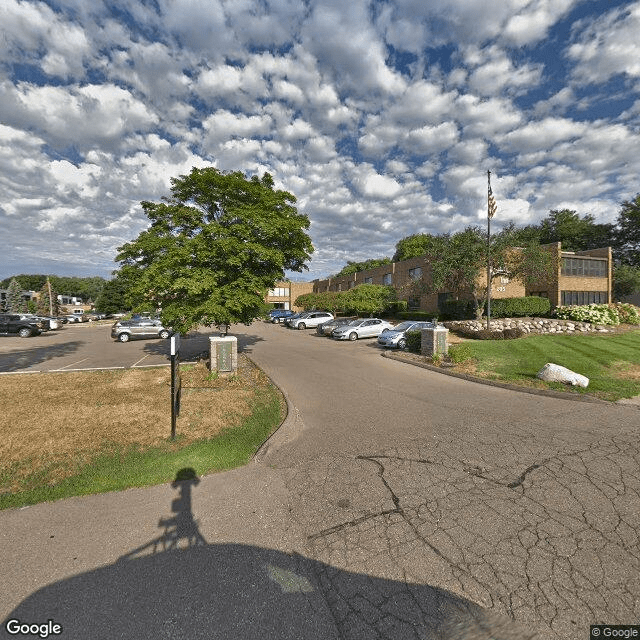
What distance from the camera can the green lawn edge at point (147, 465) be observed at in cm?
422

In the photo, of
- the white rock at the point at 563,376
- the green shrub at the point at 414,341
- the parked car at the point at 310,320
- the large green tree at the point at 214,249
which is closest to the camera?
the white rock at the point at 563,376

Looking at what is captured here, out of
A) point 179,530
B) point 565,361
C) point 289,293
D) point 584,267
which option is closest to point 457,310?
point 584,267

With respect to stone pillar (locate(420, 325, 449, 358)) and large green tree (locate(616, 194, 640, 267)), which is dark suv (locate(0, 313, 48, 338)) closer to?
stone pillar (locate(420, 325, 449, 358))

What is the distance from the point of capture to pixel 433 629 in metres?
2.34

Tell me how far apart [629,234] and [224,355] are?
63.5 meters

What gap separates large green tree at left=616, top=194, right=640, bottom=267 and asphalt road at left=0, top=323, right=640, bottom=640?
192ft

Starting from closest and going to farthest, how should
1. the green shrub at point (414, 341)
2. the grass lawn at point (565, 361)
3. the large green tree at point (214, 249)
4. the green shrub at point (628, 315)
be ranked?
the grass lawn at point (565, 361) < the large green tree at point (214, 249) < the green shrub at point (414, 341) < the green shrub at point (628, 315)

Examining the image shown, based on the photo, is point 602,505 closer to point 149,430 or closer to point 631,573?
point 631,573

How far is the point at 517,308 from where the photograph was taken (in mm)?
23594

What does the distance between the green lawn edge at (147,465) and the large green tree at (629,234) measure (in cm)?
6148

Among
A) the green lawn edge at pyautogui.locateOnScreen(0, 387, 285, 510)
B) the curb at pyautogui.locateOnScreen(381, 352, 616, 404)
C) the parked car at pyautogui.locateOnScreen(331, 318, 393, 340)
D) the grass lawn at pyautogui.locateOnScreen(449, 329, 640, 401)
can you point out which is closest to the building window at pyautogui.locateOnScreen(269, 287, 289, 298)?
the parked car at pyautogui.locateOnScreen(331, 318, 393, 340)

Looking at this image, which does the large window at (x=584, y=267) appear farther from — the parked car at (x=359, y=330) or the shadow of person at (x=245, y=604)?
the shadow of person at (x=245, y=604)

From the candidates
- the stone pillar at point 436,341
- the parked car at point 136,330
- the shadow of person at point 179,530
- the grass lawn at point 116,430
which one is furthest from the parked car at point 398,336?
the parked car at point 136,330

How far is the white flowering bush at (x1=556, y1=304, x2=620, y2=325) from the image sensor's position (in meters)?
20.6
